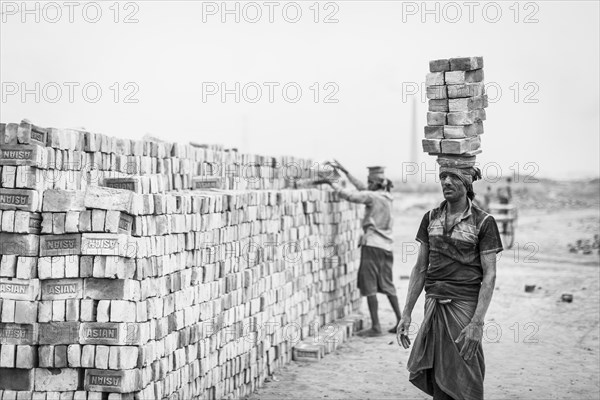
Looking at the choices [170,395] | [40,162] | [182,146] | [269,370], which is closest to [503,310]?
[269,370]

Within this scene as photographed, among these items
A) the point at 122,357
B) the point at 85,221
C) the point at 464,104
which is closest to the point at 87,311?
the point at 122,357

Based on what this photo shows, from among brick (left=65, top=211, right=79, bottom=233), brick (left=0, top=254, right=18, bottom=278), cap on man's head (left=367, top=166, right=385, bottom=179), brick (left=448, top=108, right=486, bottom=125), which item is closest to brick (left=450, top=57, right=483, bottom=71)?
brick (left=448, top=108, right=486, bottom=125)

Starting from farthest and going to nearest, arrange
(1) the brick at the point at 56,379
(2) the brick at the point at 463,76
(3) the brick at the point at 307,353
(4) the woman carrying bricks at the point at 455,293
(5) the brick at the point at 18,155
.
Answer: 1. (3) the brick at the point at 307,353
2. (2) the brick at the point at 463,76
3. (5) the brick at the point at 18,155
4. (1) the brick at the point at 56,379
5. (4) the woman carrying bricks at the point at 455,293

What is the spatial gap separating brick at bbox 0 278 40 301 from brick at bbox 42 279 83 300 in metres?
0.07

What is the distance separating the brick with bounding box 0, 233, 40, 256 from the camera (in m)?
6.19

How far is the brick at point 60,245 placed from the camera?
243 inches

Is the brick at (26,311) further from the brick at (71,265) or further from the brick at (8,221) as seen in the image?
the brick at (8,221)

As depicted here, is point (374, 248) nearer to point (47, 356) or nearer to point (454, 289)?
point (454, 289)

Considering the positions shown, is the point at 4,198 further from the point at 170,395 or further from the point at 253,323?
the point at 253,323

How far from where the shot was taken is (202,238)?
7383 mm

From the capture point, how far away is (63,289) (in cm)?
618

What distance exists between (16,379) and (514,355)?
6.60 metres

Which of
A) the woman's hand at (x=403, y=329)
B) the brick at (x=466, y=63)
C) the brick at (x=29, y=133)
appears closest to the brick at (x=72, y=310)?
the brick at (x=29, y=133)

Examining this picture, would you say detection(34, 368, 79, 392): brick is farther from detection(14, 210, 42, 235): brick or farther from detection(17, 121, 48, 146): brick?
detection(17, 121, 48, 146): brick
